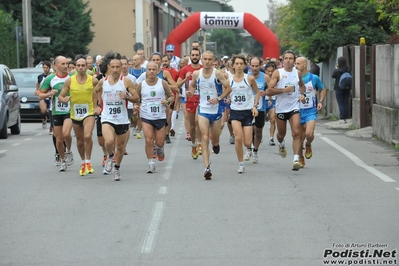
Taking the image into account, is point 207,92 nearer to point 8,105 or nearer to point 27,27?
point 8,105

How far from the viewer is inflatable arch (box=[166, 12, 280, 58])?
144 ft

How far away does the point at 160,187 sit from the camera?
41.1 feet

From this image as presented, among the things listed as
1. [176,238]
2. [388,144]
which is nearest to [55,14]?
[388,144]

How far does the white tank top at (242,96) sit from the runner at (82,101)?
210cm

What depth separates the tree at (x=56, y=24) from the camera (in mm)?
55531

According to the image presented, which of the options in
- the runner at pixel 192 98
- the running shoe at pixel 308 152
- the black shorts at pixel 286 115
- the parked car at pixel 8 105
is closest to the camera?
the black shorts at pixel 286 115

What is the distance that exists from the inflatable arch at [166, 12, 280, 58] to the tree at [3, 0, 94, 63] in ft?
44.5

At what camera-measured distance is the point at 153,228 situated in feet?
30.2

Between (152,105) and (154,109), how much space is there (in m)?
0.07

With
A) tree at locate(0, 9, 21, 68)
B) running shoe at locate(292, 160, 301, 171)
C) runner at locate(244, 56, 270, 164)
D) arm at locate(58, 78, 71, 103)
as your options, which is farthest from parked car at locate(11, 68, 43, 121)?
running shoe at locate(292, 160, 301, 171)

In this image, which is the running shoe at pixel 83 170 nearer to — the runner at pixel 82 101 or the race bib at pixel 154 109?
the runner at pixel 82 101

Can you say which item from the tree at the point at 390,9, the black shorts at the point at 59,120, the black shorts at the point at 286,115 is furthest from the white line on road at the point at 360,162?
the black shorts at the point at 59,120

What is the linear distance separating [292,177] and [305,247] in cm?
553

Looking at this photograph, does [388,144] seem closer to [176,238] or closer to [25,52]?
[176,238]
